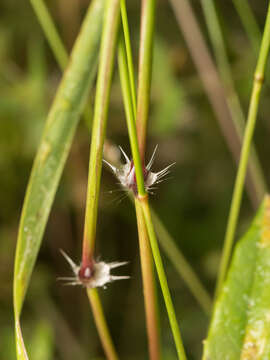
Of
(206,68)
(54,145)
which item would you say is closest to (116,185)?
(206,68)

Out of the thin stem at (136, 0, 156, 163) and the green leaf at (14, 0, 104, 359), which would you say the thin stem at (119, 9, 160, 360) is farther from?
the green leaf at (14, 0, 104, 359)

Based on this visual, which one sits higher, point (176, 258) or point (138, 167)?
point (138, 167)

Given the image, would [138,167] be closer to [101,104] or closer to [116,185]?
[101,104]

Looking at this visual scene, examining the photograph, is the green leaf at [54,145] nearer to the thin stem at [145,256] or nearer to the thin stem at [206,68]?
the thin stem at [145,256]

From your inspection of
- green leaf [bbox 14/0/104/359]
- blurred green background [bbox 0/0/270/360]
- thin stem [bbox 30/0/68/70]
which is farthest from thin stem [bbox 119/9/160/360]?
blurred green background [bbox 0/0/270/360]

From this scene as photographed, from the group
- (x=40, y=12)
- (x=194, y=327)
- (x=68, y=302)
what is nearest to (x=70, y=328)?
(x=68, y=302)

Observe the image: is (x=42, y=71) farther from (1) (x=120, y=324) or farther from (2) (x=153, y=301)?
(2) (x=153, y=301)
